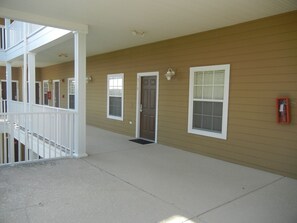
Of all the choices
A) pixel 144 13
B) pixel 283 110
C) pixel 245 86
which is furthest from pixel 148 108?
pixel 283 110

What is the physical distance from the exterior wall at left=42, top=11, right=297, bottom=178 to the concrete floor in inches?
15.5

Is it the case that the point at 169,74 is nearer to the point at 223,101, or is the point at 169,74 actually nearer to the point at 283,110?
the point at 223,101

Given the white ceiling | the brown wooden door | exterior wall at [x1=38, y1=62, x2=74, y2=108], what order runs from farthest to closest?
exterior wall at [x1=38, y1=62, x2=74, y2=108] → the brown wooden door → the white ceiling

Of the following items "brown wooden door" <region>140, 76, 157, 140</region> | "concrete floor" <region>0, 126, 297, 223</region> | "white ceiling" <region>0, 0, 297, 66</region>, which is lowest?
"concrete floor" <region>0, 126, 297, 223</region>

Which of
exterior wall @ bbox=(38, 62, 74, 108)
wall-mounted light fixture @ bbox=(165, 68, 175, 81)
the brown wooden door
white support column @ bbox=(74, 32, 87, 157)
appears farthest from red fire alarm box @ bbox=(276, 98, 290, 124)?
exterior wall @ bbox=(38, 62, 74, 108)

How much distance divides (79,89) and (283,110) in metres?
3.96

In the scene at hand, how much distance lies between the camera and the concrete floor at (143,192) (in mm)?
2725

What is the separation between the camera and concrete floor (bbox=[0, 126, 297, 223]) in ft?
8.94

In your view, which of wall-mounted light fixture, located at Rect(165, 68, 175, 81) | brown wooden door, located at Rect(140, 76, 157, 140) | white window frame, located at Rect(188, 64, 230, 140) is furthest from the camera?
brown wooden door, located at Rect(140, 76, 157, 140)

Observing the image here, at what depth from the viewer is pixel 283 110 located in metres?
4.07

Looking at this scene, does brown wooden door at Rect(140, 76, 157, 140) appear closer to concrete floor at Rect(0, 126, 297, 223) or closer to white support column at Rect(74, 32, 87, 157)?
concrete floor at Rect(0, 126, 297, 223)

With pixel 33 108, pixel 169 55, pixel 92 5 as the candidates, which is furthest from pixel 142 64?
pixel 33 108

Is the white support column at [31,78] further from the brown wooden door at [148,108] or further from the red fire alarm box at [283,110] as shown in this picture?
the red fire alarm box at [283,110]

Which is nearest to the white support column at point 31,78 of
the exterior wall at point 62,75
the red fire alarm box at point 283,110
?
the exterior wall at point 62,75
